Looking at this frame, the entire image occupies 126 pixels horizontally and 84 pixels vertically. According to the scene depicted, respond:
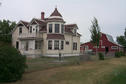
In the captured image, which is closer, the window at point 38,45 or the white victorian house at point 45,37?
the white victorian house at point 45,37

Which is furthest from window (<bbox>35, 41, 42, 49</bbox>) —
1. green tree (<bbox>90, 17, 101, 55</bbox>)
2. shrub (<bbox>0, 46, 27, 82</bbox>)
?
shrub (<bbox>0, 46, 27, 82</bbox>)

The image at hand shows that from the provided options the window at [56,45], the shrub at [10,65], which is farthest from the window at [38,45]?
the shrub at [10,65]

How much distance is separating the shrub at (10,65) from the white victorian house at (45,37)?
1749cm

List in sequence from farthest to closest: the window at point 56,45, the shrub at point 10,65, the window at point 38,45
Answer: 1. the window at point 38,45
2. the window at point 56,45
3. the shrub at point 10,65

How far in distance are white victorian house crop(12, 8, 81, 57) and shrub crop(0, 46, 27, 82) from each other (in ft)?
57.4

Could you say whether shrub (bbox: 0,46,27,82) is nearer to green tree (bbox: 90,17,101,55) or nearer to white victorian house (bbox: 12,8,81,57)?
white victorian house (bbox: 12,8,81,57)

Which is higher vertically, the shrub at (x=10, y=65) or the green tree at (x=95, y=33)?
the green tree at (x=95, y=33)

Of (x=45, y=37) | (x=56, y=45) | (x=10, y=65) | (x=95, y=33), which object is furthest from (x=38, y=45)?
(x=10, y=65)

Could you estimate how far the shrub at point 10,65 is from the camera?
8.76m

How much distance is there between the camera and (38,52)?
93.5ft

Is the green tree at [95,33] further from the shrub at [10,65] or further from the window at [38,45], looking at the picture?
the shrub at [10,65]

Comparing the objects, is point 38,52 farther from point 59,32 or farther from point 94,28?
point 94,28

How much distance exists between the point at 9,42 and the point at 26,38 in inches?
279

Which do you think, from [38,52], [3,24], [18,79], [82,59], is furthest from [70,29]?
[18,79]
